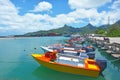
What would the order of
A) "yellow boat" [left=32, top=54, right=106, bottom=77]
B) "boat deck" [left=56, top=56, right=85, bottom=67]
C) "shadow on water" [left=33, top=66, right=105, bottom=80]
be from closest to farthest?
"yellow boat" [left=32, top=54, right=106, bottom=77]
"shadow on water" [left=33, top=66, right=105, bottom=80]
"boat deck" [left=56, top=56, right=85, bottom=67]

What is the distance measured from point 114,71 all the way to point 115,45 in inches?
414

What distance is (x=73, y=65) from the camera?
74.0 ft

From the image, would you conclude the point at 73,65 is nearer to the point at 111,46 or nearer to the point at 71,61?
the point at 71,61

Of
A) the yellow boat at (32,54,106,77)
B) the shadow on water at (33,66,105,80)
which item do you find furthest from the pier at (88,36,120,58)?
the shadow on water at (33,66,105,80)

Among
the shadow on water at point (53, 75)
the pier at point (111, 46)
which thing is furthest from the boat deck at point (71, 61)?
the pier at point (111, 46)

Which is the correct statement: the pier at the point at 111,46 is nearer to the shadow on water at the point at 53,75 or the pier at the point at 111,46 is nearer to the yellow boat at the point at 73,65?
the yellow boat at the point at 73,65

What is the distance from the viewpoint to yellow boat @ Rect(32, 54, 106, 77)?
21.1 m

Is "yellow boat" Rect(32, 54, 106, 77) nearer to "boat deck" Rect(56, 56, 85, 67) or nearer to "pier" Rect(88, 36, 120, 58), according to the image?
"boat deck" Rect(56, 56, 85, 67)

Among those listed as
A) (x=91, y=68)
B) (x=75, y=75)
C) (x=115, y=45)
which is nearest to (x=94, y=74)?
(x=91, y=68)

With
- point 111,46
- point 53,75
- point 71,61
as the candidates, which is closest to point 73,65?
point 71,61

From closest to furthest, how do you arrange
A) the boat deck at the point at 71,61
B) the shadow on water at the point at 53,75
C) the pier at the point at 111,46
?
1. the shadow on water at the point at 53,75
2. the boat deck at the point at 71,61
3. the pier at the point at 111,46

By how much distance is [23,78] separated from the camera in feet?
71.7

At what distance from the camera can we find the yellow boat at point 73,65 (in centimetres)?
2115

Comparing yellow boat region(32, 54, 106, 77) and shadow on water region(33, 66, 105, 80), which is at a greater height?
yellow boat region(32, 54, 106, 77)
